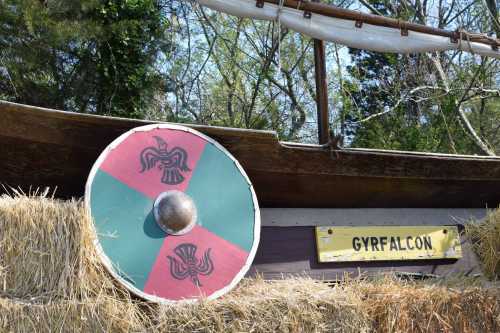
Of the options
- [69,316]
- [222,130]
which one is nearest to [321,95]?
[222,130]

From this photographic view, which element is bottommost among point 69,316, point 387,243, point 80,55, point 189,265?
point 69,316

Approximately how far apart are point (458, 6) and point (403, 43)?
8359 mm

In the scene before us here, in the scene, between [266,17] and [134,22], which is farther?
[134,22]

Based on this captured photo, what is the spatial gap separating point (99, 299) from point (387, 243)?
68.7 inches

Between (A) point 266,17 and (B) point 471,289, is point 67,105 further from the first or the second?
(B) point 471,289

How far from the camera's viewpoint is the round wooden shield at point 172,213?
247 cm

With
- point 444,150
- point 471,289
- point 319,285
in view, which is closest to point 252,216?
point 319,285

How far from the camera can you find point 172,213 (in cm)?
255

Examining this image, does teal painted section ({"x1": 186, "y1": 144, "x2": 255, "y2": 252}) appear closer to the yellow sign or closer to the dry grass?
the dry grass

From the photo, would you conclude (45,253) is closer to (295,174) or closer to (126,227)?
(126,227)

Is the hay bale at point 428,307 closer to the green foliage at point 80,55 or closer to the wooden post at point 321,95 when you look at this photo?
the wooden post at point 321,95

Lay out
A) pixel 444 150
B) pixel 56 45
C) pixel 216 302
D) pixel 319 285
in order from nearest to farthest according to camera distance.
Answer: pixel 216 302 → pixel 319 285 → pixel 56 45 → pixel 444 150

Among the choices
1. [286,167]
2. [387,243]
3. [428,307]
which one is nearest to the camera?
[428,307]

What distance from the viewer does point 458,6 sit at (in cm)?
1123
